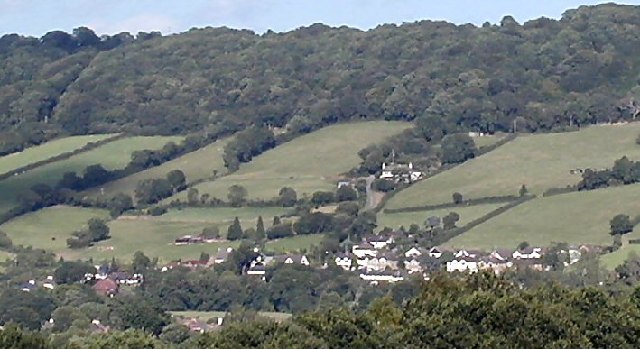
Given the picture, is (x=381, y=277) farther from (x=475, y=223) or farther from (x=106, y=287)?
(x=106, y=287)

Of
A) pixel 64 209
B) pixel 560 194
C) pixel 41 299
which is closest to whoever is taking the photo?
pixel 41 299

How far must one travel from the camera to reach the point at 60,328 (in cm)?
6700

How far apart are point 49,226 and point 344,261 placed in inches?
895

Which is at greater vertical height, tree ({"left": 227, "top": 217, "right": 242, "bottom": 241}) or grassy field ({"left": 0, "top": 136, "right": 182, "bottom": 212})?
grassy field ({"left": 0, "top": 136, "right": 182, "bottom": 212})

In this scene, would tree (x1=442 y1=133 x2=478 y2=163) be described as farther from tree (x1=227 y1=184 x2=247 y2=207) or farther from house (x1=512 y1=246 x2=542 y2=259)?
house (x1=512 y1=246 x2=542 y2=259)

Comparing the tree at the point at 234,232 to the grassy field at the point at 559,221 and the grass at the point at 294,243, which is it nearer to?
the grass at the point at 294,243

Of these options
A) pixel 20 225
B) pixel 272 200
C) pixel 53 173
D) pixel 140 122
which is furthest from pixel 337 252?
pixel 140 122

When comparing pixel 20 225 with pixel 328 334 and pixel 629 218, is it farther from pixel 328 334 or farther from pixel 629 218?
pixel 328 334

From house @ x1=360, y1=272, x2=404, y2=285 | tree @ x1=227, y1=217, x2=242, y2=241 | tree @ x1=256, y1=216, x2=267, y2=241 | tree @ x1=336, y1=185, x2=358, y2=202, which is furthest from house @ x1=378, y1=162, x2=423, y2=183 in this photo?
house @ x1=360, y1=272, x2=404, y2=285

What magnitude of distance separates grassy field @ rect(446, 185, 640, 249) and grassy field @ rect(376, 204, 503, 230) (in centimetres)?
172

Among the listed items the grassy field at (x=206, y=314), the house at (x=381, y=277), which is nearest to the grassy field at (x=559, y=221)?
the house at (x=381, y=277)

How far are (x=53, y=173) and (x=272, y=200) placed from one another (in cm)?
1853

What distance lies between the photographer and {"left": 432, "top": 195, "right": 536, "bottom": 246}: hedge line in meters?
92.9

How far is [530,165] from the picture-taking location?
354 feet
